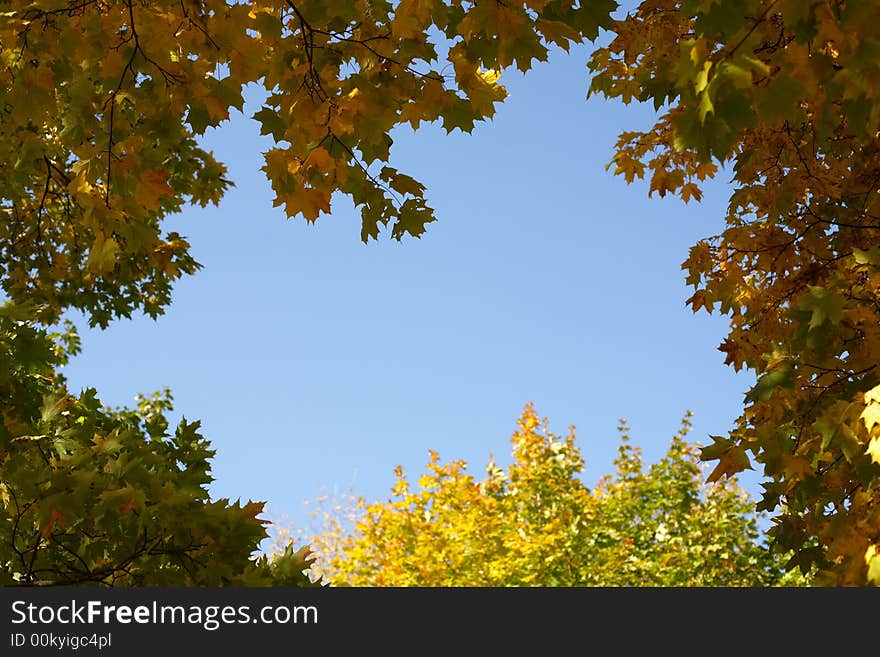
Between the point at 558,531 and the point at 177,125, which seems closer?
the point at 177,125

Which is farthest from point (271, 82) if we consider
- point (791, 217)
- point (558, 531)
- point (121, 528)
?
point (558, 531)

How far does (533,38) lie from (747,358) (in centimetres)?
397

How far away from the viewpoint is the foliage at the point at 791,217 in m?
3.28

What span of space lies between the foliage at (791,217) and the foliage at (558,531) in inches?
415

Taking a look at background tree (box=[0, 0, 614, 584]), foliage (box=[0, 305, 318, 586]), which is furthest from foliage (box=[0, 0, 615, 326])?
foliage (box=[0, 305, 318, 586])

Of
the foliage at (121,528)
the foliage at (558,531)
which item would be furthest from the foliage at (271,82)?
the foliage at (558,531)

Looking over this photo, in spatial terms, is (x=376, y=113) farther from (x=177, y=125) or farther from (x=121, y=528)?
(x=121, y=528)

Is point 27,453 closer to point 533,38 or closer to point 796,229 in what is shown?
point 533,38

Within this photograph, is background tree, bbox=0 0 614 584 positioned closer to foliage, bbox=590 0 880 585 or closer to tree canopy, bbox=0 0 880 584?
tree canopy, bbox=0 0 880 584

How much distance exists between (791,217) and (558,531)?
42.3 feet

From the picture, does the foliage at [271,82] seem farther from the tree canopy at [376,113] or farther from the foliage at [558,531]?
the foliage at [558,531]

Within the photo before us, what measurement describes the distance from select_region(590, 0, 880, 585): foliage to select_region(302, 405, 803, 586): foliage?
10533mm

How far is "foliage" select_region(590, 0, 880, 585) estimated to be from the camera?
10.8 feet

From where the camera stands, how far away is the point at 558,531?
751 inches
